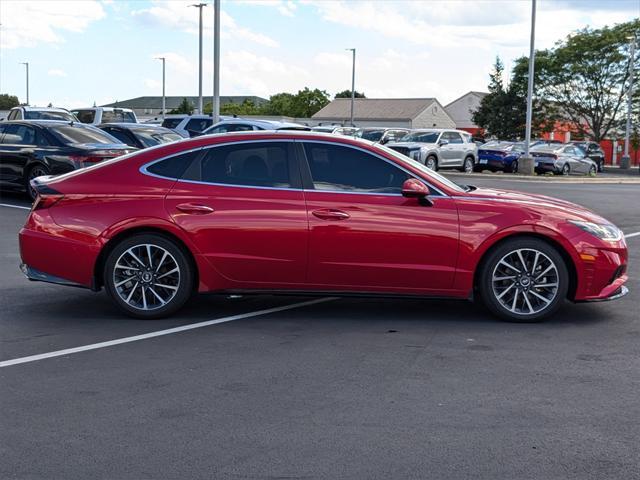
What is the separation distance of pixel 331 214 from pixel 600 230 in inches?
89.8

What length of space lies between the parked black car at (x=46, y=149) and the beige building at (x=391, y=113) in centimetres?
9052

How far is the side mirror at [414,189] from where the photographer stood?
7.21 metres

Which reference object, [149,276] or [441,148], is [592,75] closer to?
[441,148]

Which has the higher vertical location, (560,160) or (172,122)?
(172,122)

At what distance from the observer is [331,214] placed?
7.25 meters

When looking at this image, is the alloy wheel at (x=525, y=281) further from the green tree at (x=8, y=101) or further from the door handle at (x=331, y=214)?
the green tree at (x=8, y=101)

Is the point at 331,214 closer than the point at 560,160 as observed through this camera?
Yes

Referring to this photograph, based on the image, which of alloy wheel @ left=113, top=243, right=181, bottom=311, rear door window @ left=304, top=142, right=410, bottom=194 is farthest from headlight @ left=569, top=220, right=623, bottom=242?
alloy wheel @ left=113, top=243, right=181, bottom=311

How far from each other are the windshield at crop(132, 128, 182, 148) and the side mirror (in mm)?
15192

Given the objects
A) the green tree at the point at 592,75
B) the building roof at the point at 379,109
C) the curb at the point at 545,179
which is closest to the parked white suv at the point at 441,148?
the curb at the point at 545,179

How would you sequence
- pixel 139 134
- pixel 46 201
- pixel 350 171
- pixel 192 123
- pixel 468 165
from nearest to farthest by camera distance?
1. pixel 350 171
2. pixel 46 201
3. pixel 139 134
4. pixel 192 123
5. pixel 468 165

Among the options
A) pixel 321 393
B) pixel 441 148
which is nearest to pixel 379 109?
pixel 441 148

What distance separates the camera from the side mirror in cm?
721

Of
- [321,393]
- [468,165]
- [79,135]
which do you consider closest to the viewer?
[321,393]
